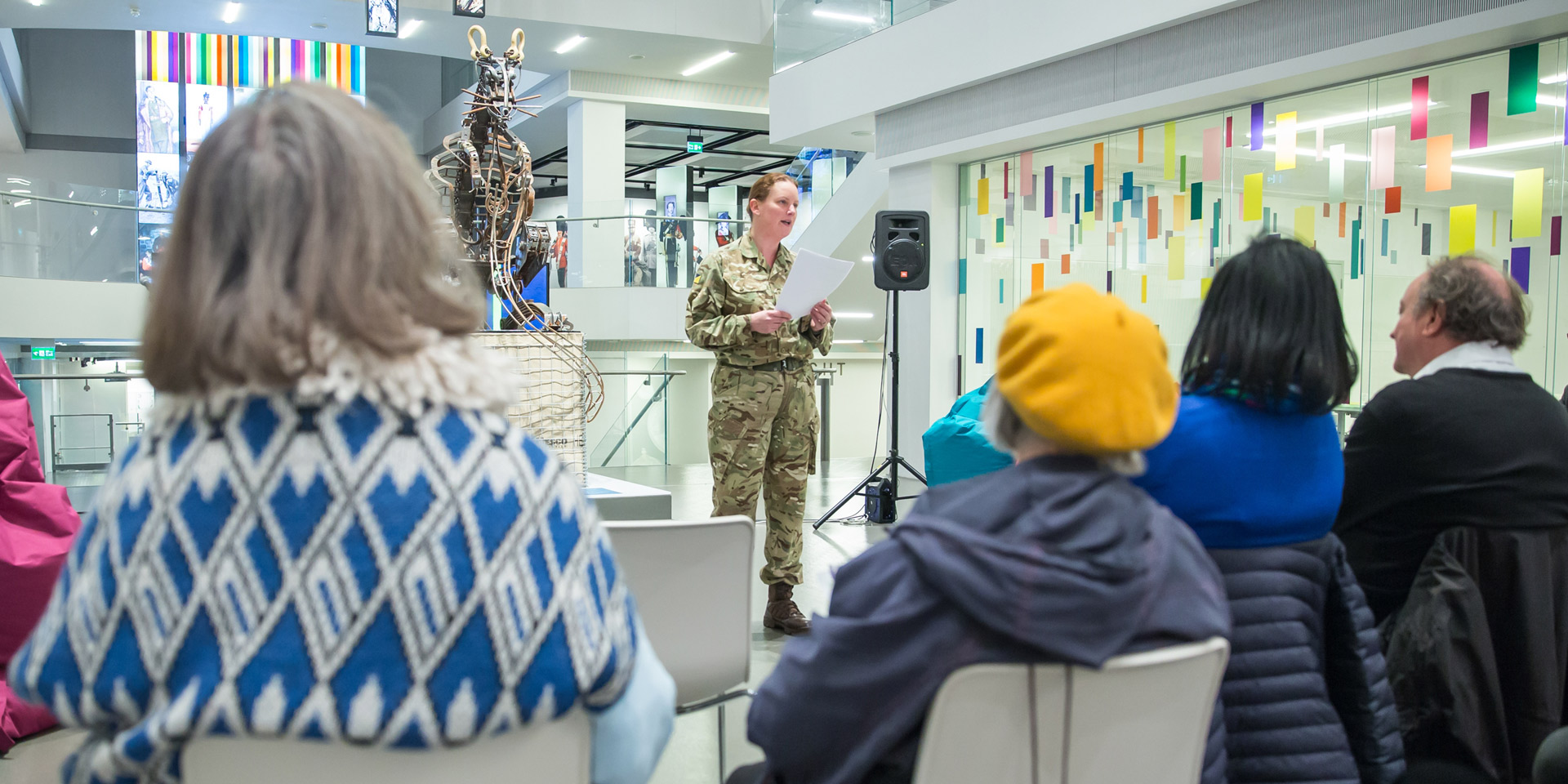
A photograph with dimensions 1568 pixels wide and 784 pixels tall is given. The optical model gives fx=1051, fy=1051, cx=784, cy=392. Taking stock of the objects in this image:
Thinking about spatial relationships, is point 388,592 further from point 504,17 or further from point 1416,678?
point 504,17

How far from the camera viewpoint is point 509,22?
9000mm

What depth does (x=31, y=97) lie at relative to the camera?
533 inches

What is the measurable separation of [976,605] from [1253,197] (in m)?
4.23

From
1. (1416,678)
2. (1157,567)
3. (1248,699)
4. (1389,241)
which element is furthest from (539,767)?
(1389,241)

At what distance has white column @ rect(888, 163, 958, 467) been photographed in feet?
21.1

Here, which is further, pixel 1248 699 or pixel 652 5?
pixel 652 5

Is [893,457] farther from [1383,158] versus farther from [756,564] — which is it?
[1383,158]

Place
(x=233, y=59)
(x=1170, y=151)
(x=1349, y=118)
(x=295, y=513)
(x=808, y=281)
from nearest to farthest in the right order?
1. (x=295, y=513)
2. (x=808, y=281)
3. (x=1349, y=118)
4. (x=1170, y=151)
5. (x=233, y=59)

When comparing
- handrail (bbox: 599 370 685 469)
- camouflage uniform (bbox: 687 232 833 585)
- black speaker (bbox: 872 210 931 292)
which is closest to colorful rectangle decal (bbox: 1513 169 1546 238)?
black speaker (bbox: 872 210 931 292)

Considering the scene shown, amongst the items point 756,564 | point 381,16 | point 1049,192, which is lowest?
point 756,564

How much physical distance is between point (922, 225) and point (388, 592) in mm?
4586

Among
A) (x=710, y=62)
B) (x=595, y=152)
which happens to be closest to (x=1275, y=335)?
(x=710, y=62)

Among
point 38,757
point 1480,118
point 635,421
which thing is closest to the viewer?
point 38,757

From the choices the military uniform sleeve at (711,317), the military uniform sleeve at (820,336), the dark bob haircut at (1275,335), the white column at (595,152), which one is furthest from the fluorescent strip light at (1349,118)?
the white column at (595,152)
